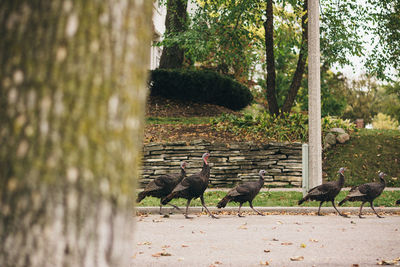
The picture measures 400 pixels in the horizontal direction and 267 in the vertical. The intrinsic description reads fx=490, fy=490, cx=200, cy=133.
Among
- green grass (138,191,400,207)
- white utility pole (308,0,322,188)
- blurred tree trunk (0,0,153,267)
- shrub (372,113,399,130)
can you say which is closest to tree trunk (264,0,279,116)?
green grass (138,191,400,207)

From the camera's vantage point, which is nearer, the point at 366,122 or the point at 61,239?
the point at 61,239

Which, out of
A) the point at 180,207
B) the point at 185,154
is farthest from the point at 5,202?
the point at 185,154

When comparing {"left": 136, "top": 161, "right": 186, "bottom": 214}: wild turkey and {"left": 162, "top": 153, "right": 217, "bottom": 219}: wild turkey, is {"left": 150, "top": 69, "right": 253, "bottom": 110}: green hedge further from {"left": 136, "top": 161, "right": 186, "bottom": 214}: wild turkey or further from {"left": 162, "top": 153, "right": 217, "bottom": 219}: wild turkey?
{"left": 162, "top": 153, "right": 217, "bottom": 219}: wild turkey

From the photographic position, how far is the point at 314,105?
446 inches

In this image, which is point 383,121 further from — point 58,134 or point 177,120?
point 58,134

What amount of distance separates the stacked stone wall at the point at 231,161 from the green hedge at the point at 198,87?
675cm

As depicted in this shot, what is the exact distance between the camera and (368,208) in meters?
10.7

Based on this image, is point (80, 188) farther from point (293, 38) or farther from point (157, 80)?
point (157, 80)

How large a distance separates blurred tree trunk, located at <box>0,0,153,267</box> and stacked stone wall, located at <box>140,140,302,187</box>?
502 inches

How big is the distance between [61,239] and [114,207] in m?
0.24

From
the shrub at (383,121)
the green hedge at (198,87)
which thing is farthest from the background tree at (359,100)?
the green hedge at (198,87)

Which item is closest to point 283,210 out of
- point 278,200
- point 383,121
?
point 278,200

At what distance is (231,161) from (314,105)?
411 cm

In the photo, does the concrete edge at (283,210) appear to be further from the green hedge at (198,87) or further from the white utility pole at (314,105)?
the green hedge at (198,87)
